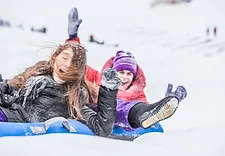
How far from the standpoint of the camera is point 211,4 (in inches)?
67.4

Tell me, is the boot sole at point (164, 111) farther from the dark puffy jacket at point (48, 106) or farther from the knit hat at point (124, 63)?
the knit hat at point (124, 63)

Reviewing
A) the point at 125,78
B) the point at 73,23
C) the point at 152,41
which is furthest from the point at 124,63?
the point at 152,41

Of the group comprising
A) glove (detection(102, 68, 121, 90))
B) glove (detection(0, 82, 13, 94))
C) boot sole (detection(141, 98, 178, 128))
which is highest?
glove (detection(102, 68, 121, 90))

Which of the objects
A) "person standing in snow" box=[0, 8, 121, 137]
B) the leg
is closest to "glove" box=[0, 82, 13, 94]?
"person standing in snow" box=[0, 8, 121, 137]

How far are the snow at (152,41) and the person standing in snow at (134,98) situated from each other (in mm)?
97

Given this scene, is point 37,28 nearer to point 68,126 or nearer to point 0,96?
point 0,96

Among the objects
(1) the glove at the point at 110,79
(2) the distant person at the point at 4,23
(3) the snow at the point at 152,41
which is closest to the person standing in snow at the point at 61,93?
(1) the glove at the point at 110,79

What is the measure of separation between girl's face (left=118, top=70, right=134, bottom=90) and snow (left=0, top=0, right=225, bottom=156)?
11cm

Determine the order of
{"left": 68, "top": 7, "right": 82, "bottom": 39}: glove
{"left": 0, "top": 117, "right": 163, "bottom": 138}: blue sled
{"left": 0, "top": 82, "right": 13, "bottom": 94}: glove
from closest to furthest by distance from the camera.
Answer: {"left": 0, "top": 117, "right": 163, "bottom": 138}: blue sled
{"left": 0, "top": 82, "right": 13, "bottom": 94}: glove
{"left": 68, "top": 7, "right": 82, "bottom": 39}: glove

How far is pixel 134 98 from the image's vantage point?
1390 mm

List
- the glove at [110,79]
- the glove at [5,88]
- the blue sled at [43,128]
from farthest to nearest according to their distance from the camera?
the glove at [5,88] → the glove at [110,79] → the blue sled at [43,128]

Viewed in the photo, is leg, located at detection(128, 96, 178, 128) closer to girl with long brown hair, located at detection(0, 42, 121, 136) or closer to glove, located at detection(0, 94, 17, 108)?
girl with long brown hair, located at detection(0, 42, 121, 136)

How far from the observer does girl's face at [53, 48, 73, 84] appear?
127 cm

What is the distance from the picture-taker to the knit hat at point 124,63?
1.41 m
